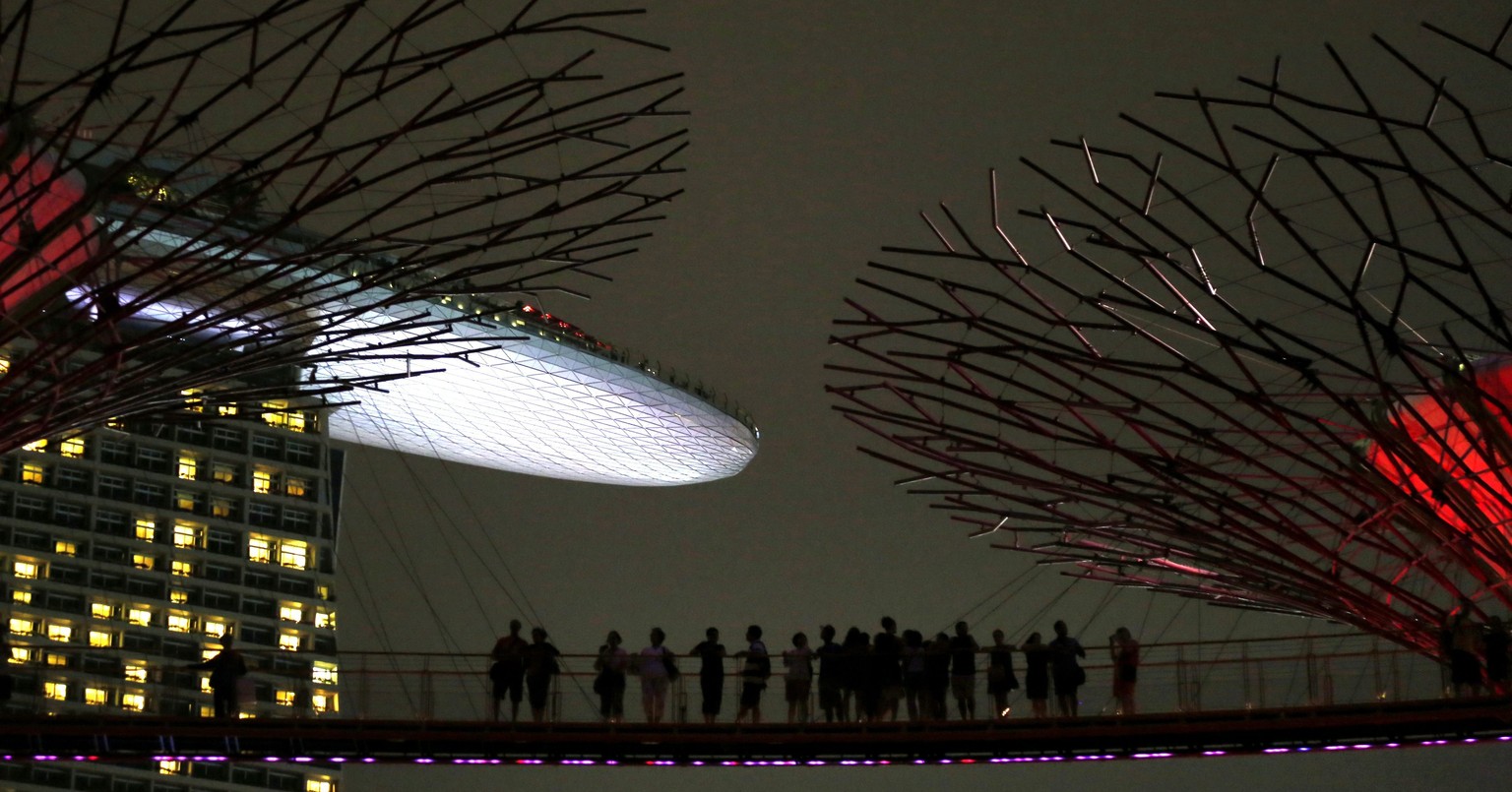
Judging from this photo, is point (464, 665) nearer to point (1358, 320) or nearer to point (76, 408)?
point (76, 408)

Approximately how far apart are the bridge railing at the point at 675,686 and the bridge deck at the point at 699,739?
0.18 metres

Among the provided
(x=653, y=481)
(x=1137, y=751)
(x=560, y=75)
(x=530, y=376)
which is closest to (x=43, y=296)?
(x=560, y=75)

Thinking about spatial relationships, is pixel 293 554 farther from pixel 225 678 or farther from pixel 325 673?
pixel 225 678

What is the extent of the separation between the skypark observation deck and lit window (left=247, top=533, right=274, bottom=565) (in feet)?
13.7

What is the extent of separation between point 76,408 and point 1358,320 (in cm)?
1385

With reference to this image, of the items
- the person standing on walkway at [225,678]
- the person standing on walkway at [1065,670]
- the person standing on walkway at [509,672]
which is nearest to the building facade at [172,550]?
the person standing on walkway at [225,678]

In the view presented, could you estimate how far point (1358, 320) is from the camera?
21.8 m

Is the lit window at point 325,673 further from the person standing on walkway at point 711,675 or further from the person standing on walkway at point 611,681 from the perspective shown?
the person standing on walkway at point 711,675

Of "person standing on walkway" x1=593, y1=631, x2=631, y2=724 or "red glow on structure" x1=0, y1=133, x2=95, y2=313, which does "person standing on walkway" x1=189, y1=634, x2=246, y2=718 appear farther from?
"red glow on structure" x1=0, y1=133, x2=95, y2=313

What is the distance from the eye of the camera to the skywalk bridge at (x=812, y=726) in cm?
2638

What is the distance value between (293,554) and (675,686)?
106 feet

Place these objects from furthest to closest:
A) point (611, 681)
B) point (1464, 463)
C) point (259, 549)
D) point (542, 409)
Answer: point (259, 549)
point (542, 409)
point (611, 681)
point (1464, 463)

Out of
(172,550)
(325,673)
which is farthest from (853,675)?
(172,550)

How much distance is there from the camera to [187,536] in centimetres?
5512
